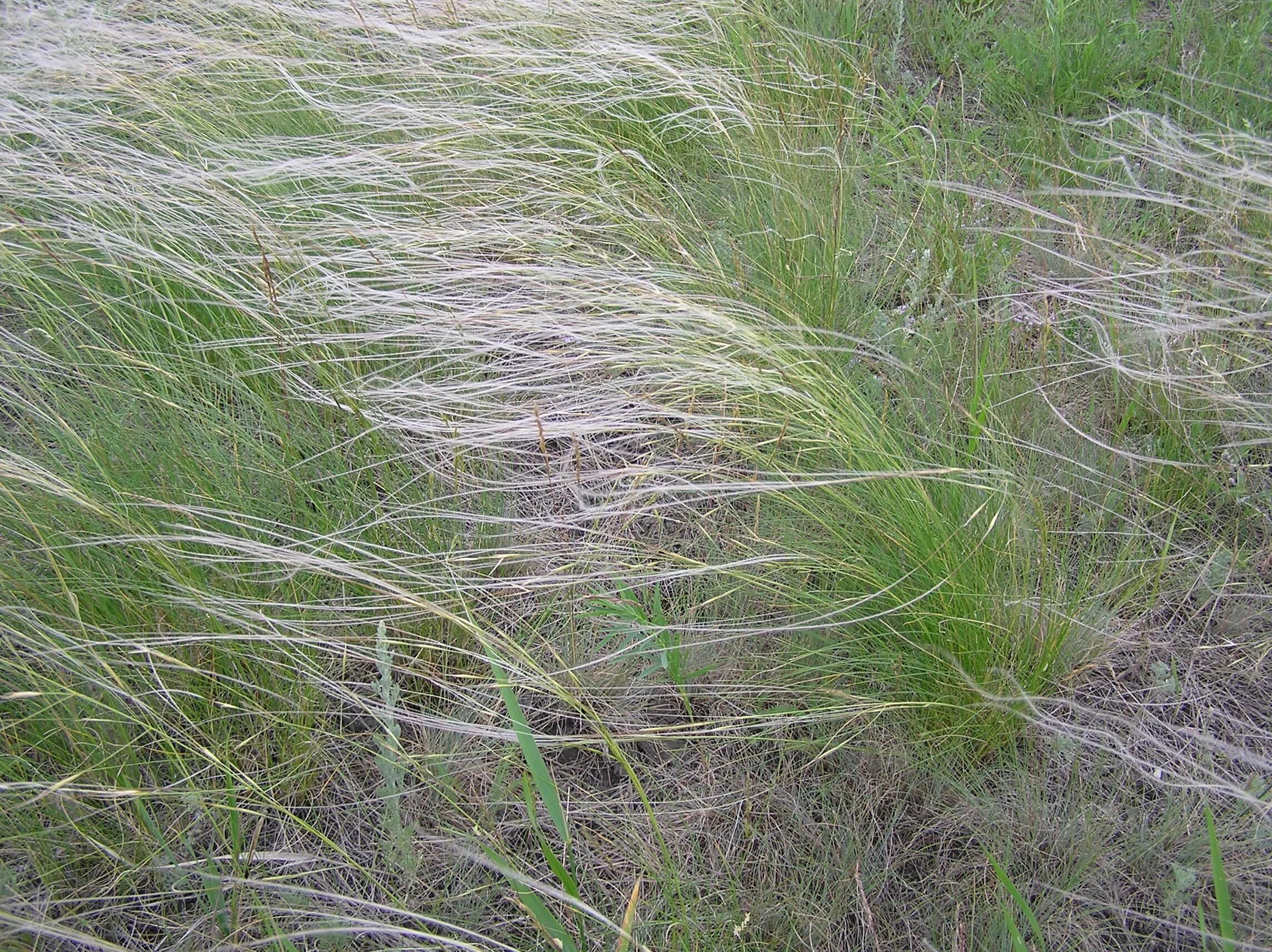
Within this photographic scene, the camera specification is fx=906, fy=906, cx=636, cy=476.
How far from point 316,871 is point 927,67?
8.43 feet

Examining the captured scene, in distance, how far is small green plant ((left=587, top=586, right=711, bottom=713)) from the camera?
1333mm

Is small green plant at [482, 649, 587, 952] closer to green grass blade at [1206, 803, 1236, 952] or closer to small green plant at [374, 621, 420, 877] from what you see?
small green plant at [374, 621, 420, 877]

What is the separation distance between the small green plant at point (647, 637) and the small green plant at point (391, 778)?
12.1 inches

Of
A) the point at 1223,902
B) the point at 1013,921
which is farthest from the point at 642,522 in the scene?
the point at 1223,902

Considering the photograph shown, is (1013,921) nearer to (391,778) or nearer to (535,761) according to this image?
(535,761)

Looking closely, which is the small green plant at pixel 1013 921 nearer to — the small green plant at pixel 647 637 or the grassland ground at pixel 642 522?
the grassland ground at pixel 642 522

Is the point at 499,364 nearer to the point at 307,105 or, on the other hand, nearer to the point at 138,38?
the point at 307,105

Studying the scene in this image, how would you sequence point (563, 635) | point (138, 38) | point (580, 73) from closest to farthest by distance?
point (563, 635)
point (580, 73)
point (138, 38)

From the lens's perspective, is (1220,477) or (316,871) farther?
(1220,477)

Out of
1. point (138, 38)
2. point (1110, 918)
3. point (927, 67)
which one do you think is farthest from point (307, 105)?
point (1110, 918)

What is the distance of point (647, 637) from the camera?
1.30 meters

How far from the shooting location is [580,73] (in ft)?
7.77

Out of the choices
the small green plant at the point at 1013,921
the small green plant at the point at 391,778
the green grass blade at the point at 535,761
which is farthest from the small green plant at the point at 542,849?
the small green plant at the point at 1013,921

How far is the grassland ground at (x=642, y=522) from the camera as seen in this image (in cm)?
121
